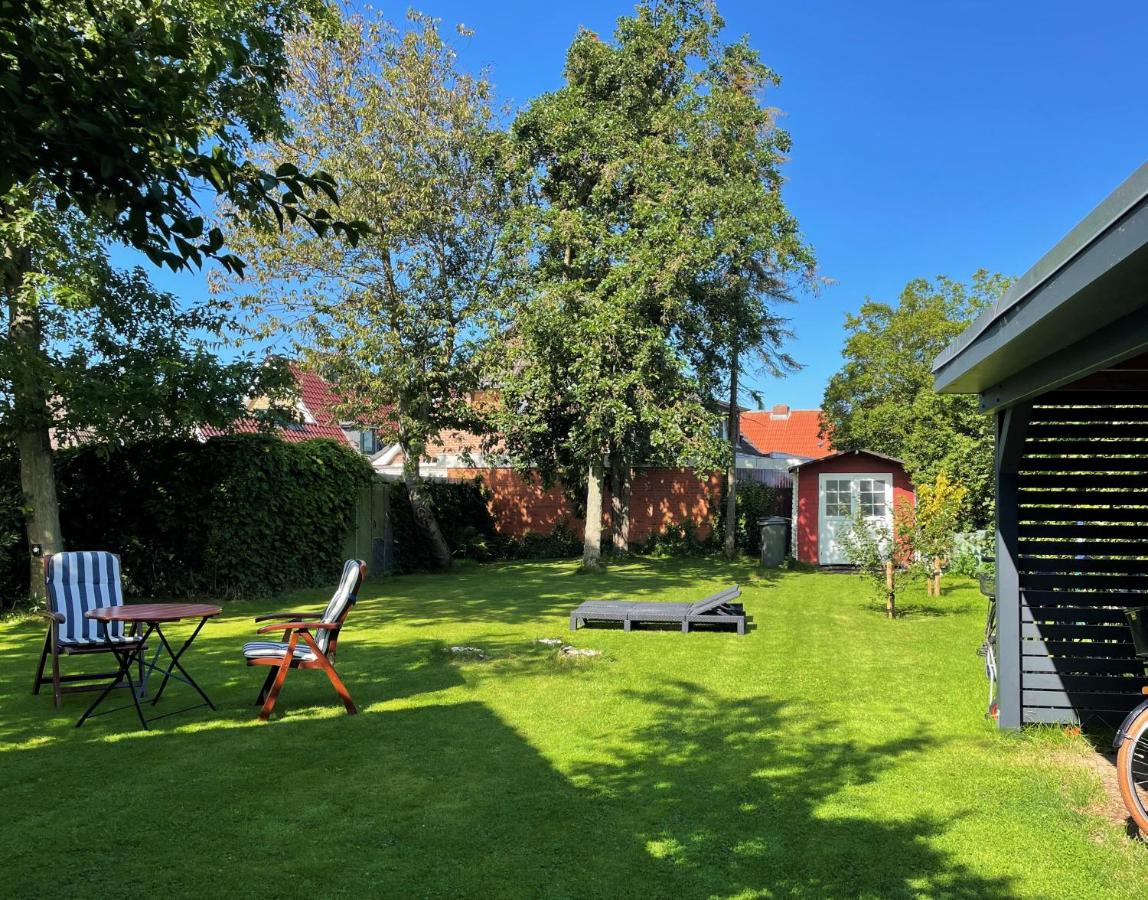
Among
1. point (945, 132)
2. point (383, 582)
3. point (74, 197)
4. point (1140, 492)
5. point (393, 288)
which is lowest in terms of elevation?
point (383, 582)

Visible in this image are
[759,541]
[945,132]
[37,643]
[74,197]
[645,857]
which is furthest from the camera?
[759,541]

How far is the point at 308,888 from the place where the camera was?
3.40 m

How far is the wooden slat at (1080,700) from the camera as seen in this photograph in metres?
5.56

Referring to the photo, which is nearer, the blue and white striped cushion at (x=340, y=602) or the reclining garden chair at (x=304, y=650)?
the reclining garden chair at (x=304, y=650)

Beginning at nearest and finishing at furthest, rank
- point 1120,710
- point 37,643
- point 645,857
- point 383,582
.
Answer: point 645,857, point 1120,710, point 37,643, point 383,582

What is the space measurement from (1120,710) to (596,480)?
13345mm

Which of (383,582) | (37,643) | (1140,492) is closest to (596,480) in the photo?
(383,582)

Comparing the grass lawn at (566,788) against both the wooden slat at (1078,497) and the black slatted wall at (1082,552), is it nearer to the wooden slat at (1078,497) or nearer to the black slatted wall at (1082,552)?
the black slatted wall at (1082,552)

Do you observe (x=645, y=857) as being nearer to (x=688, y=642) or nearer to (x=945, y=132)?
(x=688, y=642)

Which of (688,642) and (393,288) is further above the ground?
(393,288)

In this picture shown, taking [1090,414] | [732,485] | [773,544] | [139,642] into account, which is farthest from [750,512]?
[139,642]

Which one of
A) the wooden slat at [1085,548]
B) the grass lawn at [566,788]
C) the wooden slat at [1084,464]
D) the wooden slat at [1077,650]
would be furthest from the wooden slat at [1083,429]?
the grass lawn at [566,788]

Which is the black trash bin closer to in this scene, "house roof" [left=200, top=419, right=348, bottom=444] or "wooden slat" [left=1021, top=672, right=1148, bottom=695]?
"house roof" [left=200, top=419, right=348, bottom=444]

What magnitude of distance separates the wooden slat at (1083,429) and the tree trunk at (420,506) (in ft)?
45.6
